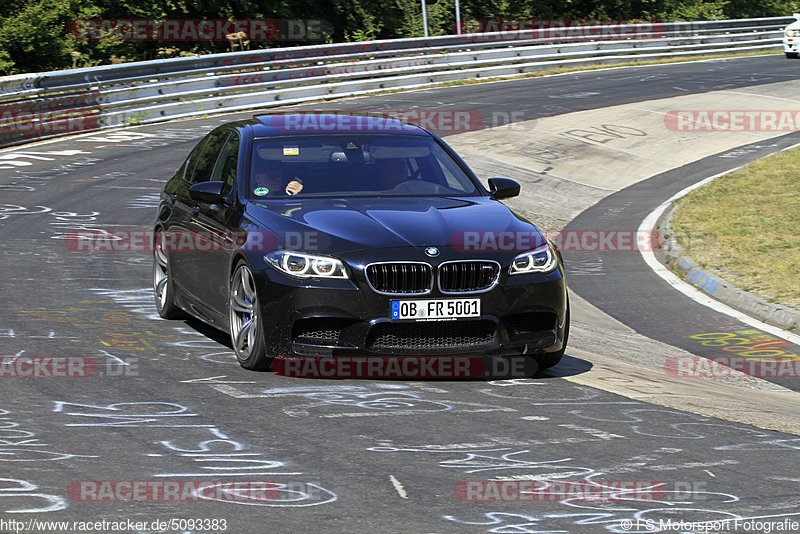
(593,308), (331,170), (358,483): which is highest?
(331,170)

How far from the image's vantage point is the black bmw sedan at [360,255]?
22.9 feet

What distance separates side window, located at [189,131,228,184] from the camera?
8938 millimetres

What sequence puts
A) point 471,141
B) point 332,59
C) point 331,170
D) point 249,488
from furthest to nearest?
point 332,59
point 471,141
point 331,170
point 249,488

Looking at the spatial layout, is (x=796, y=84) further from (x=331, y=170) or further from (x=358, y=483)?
(x=358, y=483)

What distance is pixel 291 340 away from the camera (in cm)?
705

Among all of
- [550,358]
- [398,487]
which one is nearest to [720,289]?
[550,358]

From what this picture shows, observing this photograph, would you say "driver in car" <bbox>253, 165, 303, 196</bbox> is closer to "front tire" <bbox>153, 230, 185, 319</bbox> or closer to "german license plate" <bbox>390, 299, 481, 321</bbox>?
"front tire" <bbox>153, 230, 185, 319</bbox>

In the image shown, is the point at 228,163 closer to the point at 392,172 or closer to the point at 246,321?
the point at 392,172

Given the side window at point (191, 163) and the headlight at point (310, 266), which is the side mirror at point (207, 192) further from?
the side window at point (191, 163)

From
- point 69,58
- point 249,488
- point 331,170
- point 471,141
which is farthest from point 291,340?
point 69,58

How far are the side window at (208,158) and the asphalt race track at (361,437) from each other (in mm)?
1200

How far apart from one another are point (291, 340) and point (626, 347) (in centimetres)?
347

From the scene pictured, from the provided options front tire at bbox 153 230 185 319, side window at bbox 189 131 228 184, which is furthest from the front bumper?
front tire at bbox 153 230 185 319

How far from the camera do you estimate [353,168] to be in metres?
8.31
